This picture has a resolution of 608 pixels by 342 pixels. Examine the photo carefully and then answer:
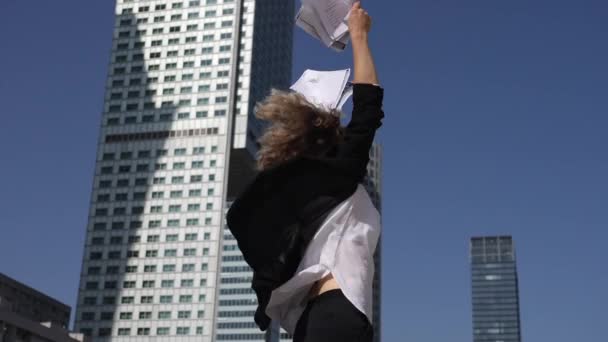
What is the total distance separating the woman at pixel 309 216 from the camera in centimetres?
318

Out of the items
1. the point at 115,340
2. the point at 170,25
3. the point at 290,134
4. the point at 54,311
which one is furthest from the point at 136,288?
the point at 290,134

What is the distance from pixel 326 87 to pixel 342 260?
3.27ft

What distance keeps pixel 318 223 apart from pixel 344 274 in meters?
0.26

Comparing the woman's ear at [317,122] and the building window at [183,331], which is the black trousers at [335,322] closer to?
the woman's ear at [317,122]

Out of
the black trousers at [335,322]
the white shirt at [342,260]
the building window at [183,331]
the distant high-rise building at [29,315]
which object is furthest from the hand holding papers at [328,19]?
the building window at [183,331]

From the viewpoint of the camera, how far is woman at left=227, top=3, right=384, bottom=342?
318 cm

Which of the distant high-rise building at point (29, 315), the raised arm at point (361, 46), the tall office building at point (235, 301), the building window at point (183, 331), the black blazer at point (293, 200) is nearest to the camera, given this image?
the black blazer at point (293, 200)

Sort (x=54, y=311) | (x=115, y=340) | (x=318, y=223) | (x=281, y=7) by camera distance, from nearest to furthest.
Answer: (x=318, y=223) < (x=54, y=311) < (x=115, y=340) < (x=281, y=7)

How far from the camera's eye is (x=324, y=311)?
3.07 meters

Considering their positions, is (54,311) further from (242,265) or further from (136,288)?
(242,265)

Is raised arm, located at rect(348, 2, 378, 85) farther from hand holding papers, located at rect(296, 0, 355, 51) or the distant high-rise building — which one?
the distant high-rise building

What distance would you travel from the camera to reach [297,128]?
3.44 metres

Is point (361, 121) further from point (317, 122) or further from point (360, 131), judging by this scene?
point (317, 122)

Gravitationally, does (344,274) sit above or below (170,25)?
below
